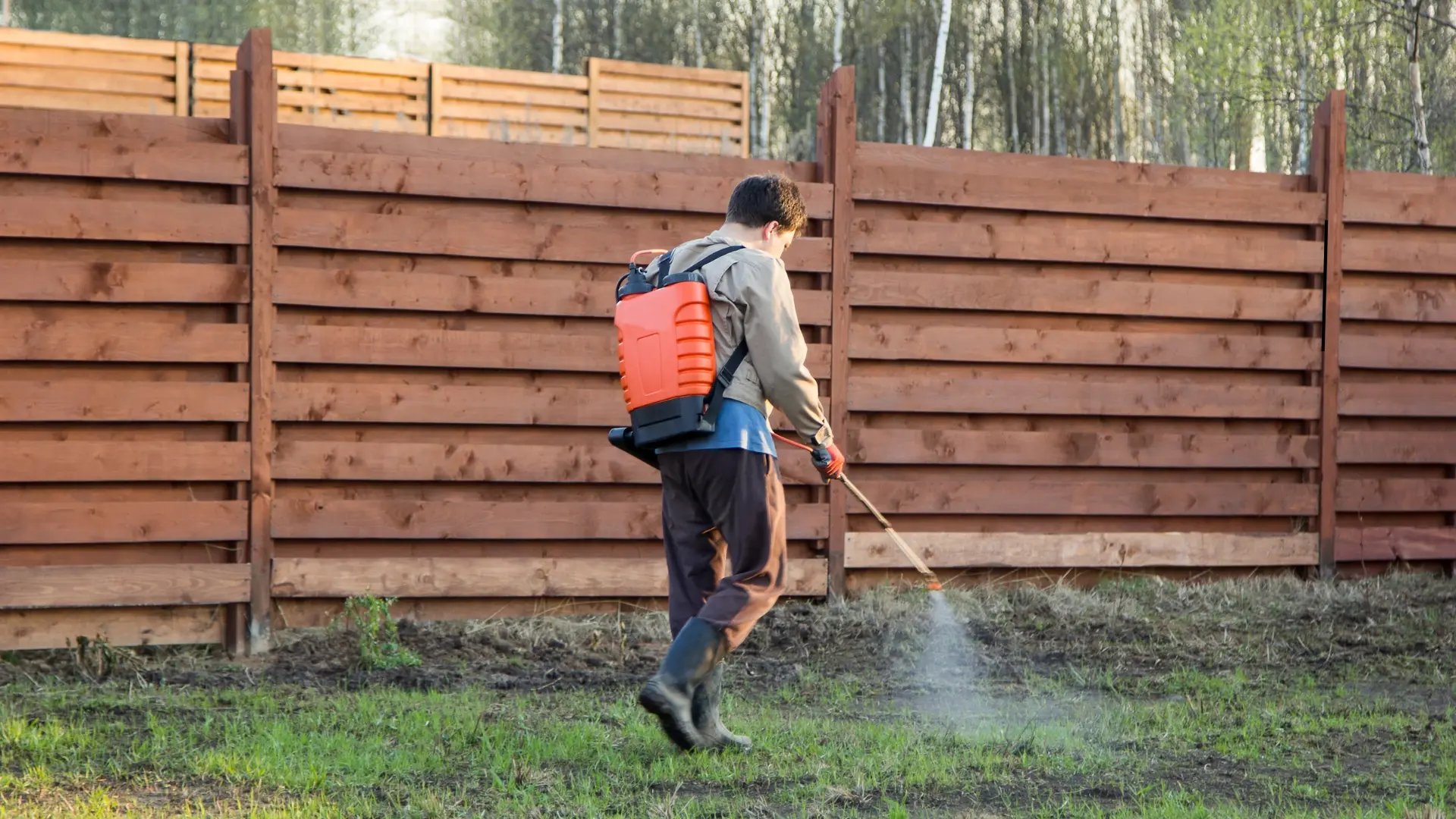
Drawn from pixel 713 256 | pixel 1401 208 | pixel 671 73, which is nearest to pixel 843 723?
pixel 713 256

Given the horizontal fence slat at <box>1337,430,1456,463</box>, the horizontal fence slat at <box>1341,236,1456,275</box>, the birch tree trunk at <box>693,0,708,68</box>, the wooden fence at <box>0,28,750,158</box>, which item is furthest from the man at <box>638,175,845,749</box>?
the birch tree trunk at <box>693,0,708,68</box>

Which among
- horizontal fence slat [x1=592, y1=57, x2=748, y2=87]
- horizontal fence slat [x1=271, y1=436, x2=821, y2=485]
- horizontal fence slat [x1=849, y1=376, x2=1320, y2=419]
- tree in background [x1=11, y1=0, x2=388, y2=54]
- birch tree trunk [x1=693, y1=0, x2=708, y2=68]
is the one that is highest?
tree in background [x1=11, y1=0, x2=388, y2=54]

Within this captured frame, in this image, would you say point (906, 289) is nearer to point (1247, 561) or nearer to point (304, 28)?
point (1247, 561)

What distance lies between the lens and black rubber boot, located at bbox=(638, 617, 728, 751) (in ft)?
12.7

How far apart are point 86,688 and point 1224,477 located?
18.3ft

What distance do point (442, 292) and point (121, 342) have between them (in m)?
1.36

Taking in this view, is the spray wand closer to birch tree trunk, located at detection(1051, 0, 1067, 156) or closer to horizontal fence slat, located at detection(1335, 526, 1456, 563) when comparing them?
horizontal fence slat, located at detection(1335, 526, 1456, 563)

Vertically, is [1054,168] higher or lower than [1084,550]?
higher

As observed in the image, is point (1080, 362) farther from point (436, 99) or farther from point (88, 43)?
point (88, 43)

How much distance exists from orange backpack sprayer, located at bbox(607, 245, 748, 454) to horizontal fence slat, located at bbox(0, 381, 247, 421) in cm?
252

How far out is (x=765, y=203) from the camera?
4.12 metres

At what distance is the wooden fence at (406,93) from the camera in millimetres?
12133

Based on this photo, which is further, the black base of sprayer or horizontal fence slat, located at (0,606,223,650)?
horizontal fence slat, located at (0,606,223,650)

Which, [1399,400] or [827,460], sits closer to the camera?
[827,460]
